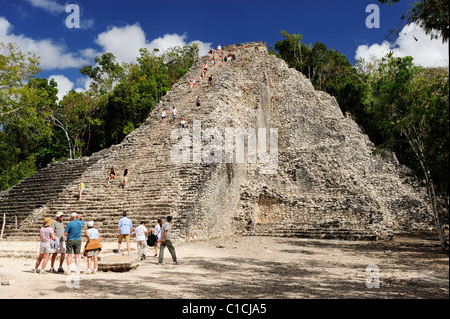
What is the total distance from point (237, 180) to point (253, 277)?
9921 mm

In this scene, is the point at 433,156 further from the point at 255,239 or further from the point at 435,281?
the point at 255,239

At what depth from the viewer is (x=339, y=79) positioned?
3297 cm

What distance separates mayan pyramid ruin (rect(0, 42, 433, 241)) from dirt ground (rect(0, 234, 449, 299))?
3007mm

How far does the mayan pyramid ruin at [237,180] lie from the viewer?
13.2 m

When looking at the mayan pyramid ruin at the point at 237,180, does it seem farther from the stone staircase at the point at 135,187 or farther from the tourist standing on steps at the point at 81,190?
the tourist standing on steps at the point at 81,190

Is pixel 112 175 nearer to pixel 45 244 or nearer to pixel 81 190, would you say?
pixel 81 190

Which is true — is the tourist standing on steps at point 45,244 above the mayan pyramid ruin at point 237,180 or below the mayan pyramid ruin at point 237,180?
below

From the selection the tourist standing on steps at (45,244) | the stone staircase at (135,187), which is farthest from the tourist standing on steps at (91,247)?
the stone staircase at (135,187)

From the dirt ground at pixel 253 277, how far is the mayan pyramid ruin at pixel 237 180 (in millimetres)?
3007

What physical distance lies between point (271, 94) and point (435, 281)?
2054cm

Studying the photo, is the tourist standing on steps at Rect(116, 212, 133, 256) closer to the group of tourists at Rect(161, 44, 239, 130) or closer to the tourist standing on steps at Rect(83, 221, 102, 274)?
the tourist standing on steps at Rect(83, 221, 102, 274)

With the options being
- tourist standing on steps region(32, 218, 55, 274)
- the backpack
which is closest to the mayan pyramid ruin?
the backpack

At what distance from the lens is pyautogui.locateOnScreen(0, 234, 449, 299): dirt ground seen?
5133 millimetres
